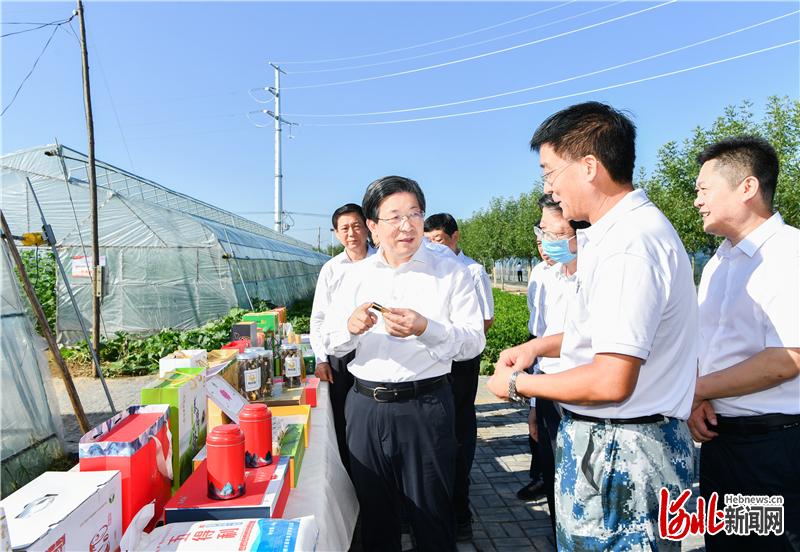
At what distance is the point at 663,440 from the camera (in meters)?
1.49

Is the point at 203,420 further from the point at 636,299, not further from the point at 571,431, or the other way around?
the point at 636,299

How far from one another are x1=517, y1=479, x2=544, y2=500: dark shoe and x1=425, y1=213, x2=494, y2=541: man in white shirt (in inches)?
18.9

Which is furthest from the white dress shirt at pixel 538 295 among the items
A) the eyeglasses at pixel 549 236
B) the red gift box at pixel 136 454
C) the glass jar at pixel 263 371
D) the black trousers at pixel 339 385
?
the red gift box at pixel 136 454

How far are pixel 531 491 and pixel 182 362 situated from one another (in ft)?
9.88

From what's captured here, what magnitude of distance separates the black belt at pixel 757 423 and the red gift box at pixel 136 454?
2.13 m

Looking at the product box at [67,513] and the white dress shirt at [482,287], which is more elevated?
the white dress shirt at [482,287]

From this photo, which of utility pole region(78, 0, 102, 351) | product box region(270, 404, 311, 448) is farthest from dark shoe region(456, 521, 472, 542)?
utility pole region(78, 0, 102, 351)

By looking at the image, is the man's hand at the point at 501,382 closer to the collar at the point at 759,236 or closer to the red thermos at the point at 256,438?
the red thermos at the point at 256,438

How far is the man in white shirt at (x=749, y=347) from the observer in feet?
6.16

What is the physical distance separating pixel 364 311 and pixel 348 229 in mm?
1781

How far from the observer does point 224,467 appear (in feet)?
4.65

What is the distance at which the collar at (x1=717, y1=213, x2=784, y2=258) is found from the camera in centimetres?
203

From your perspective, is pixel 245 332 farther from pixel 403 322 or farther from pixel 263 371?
pixel 403 322

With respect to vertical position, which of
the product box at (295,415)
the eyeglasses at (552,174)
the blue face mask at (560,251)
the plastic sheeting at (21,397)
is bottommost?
the plastic sheeting at (21,397)
